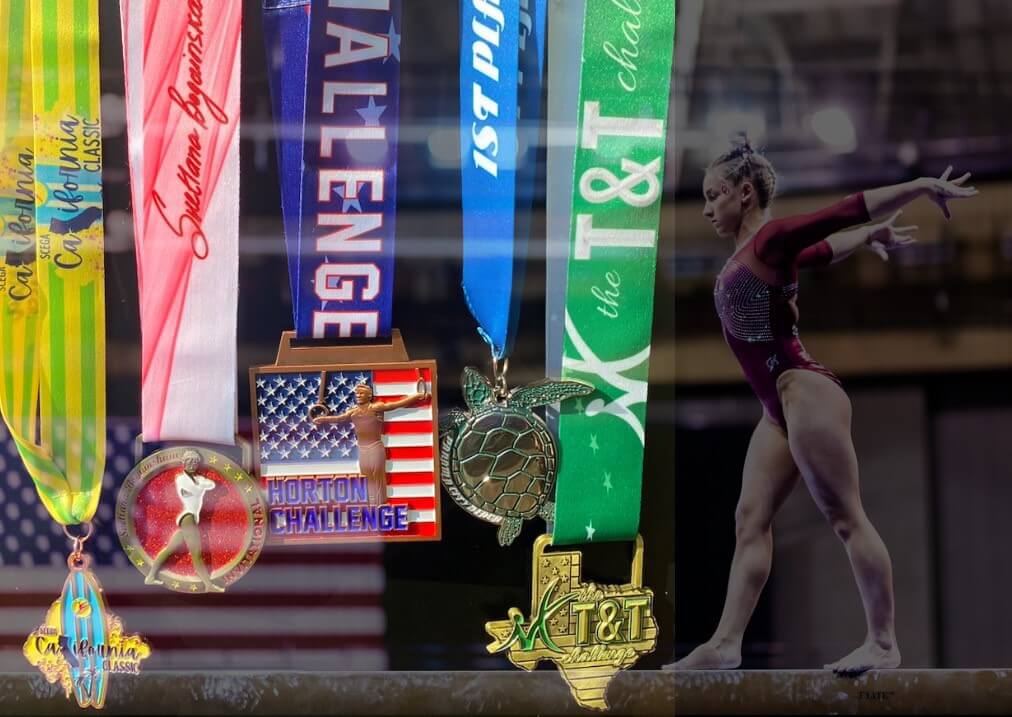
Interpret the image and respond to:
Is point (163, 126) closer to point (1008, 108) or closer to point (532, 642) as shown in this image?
point (532, 642)

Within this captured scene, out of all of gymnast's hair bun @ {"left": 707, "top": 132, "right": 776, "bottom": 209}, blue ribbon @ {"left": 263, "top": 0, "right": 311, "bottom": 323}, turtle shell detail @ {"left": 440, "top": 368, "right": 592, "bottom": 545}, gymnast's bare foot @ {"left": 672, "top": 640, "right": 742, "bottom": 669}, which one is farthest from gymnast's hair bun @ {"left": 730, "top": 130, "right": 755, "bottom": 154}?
gymnast's bare foot @ {"left": 672, "top": 640, "right": 742, "bottom": 669}

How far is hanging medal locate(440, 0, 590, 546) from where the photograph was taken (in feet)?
14.3

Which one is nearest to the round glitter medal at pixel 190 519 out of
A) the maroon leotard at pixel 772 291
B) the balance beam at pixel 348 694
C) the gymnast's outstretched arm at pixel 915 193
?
the balance beam at pixel 348 694

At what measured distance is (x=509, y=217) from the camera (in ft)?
14.4

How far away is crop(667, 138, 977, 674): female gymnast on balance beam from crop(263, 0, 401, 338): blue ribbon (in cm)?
112

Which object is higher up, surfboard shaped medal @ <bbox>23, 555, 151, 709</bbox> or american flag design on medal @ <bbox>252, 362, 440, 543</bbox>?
american flag design on medal @ <bbox>252, 362, 440, 543</bbox>

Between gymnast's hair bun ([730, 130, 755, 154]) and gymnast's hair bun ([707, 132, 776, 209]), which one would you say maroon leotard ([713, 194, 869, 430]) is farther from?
gymnast's hair bun ([730, 130, 755, 154])

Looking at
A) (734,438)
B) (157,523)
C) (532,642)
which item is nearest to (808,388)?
(734,438)

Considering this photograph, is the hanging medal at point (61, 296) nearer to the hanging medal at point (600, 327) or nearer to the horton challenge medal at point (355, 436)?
the horton challenge medal at point (355, 436)

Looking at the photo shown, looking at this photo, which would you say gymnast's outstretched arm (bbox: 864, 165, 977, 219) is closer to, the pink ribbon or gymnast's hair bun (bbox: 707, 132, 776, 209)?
gymnast's hair bun (bbox: 707, 132, 776, 209)

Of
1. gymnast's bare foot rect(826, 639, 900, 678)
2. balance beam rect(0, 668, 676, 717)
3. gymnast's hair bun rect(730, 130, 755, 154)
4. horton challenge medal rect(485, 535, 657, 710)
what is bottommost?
balance beam rect(0, 668, 676, 717)

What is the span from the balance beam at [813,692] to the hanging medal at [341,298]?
1072 mm

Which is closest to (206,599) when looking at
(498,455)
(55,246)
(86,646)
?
(86,646)

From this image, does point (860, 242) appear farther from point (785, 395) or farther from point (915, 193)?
point (785, 395)
